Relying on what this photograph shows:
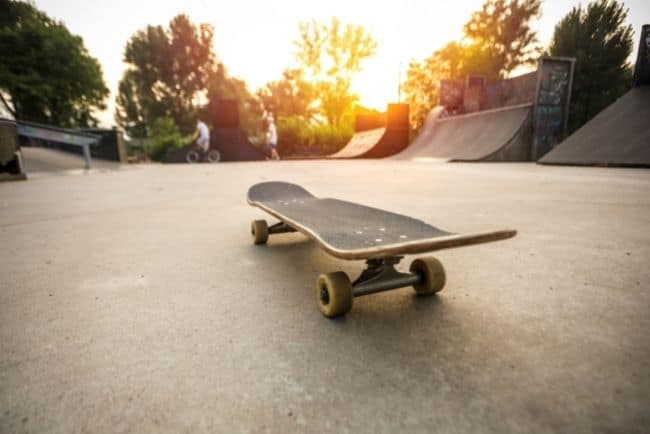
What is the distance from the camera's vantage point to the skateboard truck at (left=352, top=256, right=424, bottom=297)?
1238 mm

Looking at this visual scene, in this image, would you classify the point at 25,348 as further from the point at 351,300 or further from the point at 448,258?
the point at 448,258

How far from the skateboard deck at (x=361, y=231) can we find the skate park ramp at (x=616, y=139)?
8.49 metres

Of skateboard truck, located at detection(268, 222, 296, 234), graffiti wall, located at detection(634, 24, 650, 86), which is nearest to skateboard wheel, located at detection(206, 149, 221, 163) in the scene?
skateboard truck, located at detection(268, 222, 296, 234)

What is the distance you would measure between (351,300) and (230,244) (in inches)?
49.9

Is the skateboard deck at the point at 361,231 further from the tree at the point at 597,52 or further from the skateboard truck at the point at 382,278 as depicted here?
the tree at the point at 597,52

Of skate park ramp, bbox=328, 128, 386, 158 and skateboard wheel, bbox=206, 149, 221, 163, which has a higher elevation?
skate park ramp, bbox=328, 128, 386, 158

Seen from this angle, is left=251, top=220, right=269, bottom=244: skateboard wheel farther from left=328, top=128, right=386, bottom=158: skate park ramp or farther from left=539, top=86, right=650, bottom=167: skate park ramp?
left=328, top=128, right=386, bottom=158: skate park ramp

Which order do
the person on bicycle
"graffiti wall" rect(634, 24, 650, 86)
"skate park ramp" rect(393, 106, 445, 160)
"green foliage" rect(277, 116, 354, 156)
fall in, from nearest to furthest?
"graffiti wall" rect(634, 24, 650, 86) → the person on bicycle → "skate park ramp" rect(393, 106, 445, 160) → "green foliage" rect(277, 116, 354, 156)

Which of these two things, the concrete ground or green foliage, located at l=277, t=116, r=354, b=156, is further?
green foliage, located at l=277, t=116, r=354, b=156

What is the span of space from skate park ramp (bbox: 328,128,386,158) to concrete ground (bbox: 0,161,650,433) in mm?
15313

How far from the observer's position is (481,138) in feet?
40.5

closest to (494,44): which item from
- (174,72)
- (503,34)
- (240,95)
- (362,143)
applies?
(503,34)

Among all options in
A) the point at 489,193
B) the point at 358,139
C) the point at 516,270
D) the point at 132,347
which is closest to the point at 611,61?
the point at 358,139

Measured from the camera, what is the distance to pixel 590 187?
14.7 ft
